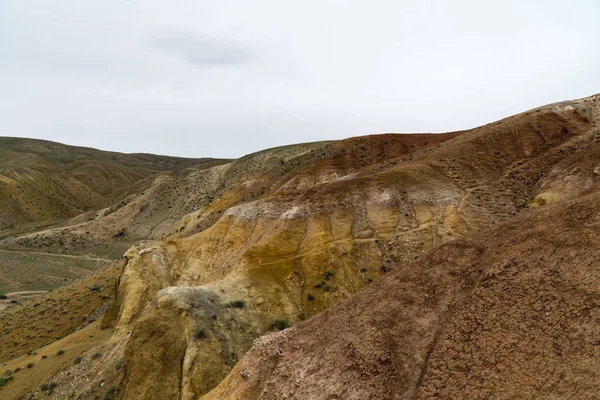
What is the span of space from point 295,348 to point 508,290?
7.24m

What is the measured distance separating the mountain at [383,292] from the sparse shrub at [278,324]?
0.07 m

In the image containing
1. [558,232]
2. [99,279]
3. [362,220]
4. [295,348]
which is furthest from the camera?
[99,279]

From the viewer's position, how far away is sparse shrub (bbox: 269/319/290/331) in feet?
71.8

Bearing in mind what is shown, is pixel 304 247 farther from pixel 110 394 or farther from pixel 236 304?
pixel 110 394

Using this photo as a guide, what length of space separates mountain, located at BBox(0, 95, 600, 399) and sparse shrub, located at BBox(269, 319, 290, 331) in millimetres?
72

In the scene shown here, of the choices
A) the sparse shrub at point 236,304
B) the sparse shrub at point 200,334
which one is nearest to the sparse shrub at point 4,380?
the sparse shrub at point 200,334

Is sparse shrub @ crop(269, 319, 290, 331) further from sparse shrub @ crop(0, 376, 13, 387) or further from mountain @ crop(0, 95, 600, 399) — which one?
sparse shrub @ crop(0, 376, 13, 387)

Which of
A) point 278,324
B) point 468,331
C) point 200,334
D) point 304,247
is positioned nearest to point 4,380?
point 200,334

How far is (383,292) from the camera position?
14.0 m

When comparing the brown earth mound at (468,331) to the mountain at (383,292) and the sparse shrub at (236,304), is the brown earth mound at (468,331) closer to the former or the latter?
the mountain at (383,292)

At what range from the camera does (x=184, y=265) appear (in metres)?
29.9

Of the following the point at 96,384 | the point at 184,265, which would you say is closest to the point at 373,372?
the point at 96,384

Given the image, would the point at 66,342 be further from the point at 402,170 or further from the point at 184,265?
the point at 402,170

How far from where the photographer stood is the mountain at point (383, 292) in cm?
999
